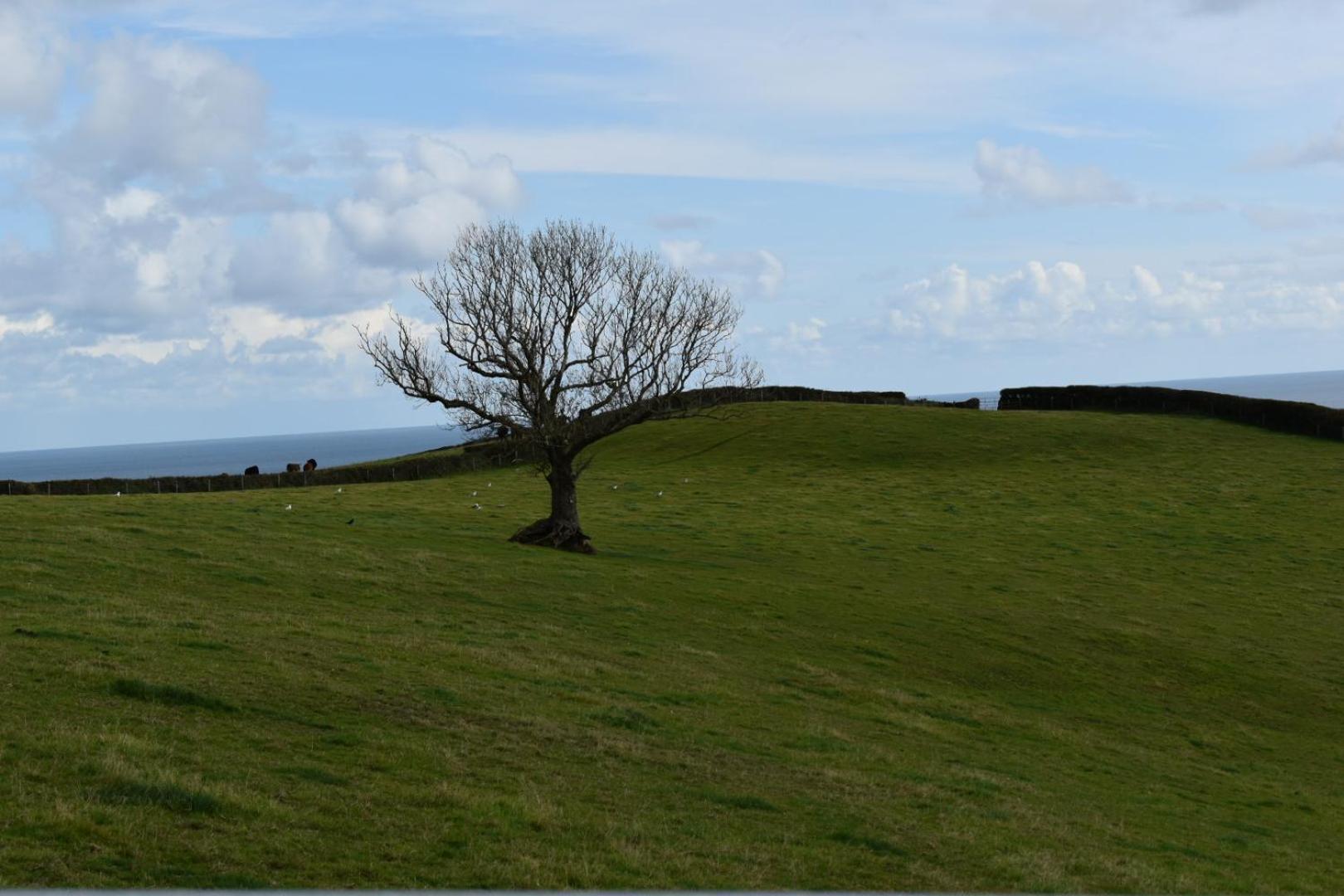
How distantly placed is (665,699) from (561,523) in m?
23.6

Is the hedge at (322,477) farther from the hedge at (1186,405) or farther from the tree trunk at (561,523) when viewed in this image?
the hedge at (1186,405)

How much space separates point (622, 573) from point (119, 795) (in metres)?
28.2

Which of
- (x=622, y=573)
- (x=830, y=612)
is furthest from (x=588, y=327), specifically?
(x=830, y=612)

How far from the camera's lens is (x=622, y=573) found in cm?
4106

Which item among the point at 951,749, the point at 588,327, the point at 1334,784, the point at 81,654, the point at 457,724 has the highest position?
the point at 588,327

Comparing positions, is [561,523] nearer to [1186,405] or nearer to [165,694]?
[165,694]

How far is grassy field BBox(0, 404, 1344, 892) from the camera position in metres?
13.6

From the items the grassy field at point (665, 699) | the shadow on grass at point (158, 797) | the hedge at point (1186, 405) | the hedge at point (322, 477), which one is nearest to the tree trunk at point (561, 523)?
the grassy field at point (665, 699)

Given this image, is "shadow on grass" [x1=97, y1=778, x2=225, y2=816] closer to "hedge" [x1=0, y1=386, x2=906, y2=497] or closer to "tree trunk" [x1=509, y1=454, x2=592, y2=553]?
"tree trunk" [x1=509, y1=454, x2=592, y2=553]

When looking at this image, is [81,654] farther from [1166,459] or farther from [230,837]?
[1166,459]

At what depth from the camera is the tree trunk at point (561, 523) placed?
4650 cm

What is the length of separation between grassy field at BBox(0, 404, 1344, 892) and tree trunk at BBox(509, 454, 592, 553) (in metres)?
1.56

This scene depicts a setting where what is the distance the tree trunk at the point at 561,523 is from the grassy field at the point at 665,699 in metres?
1.56

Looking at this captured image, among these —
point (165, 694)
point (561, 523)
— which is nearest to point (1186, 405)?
point (561, 523)
